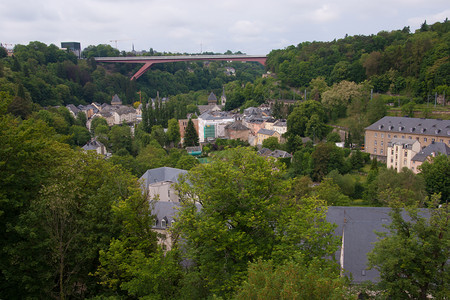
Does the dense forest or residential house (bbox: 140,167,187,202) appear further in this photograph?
the dense forest

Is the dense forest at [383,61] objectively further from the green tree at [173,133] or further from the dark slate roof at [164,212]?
the dark slate roof at [164,212]

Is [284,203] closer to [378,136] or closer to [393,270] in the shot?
[393,270]

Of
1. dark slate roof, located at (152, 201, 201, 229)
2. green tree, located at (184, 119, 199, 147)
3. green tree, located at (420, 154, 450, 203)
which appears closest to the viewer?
dark slate roof, located at (152, 201, 201, 229)

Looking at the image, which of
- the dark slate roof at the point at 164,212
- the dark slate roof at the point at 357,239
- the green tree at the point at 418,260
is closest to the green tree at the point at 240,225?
the green tree at the point at 418,260

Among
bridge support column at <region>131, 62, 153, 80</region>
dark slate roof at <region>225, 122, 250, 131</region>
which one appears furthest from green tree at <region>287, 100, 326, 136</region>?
bridge support column at <region>131, 62, 153, 80</region>

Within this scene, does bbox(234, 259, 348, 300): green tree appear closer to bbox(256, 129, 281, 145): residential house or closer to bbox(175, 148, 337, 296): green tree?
bbox(175, 148, 337, 296): green tree

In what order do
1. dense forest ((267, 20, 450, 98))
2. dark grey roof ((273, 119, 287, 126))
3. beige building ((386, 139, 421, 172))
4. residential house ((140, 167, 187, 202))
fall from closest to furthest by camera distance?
residential house ((140, 167, 187, 202)) → beige building ((386, 139, 421, 172)) → dense forest ((267, 20, 450, 98)) → dark grey roof ((273, 119, 287, 126))
